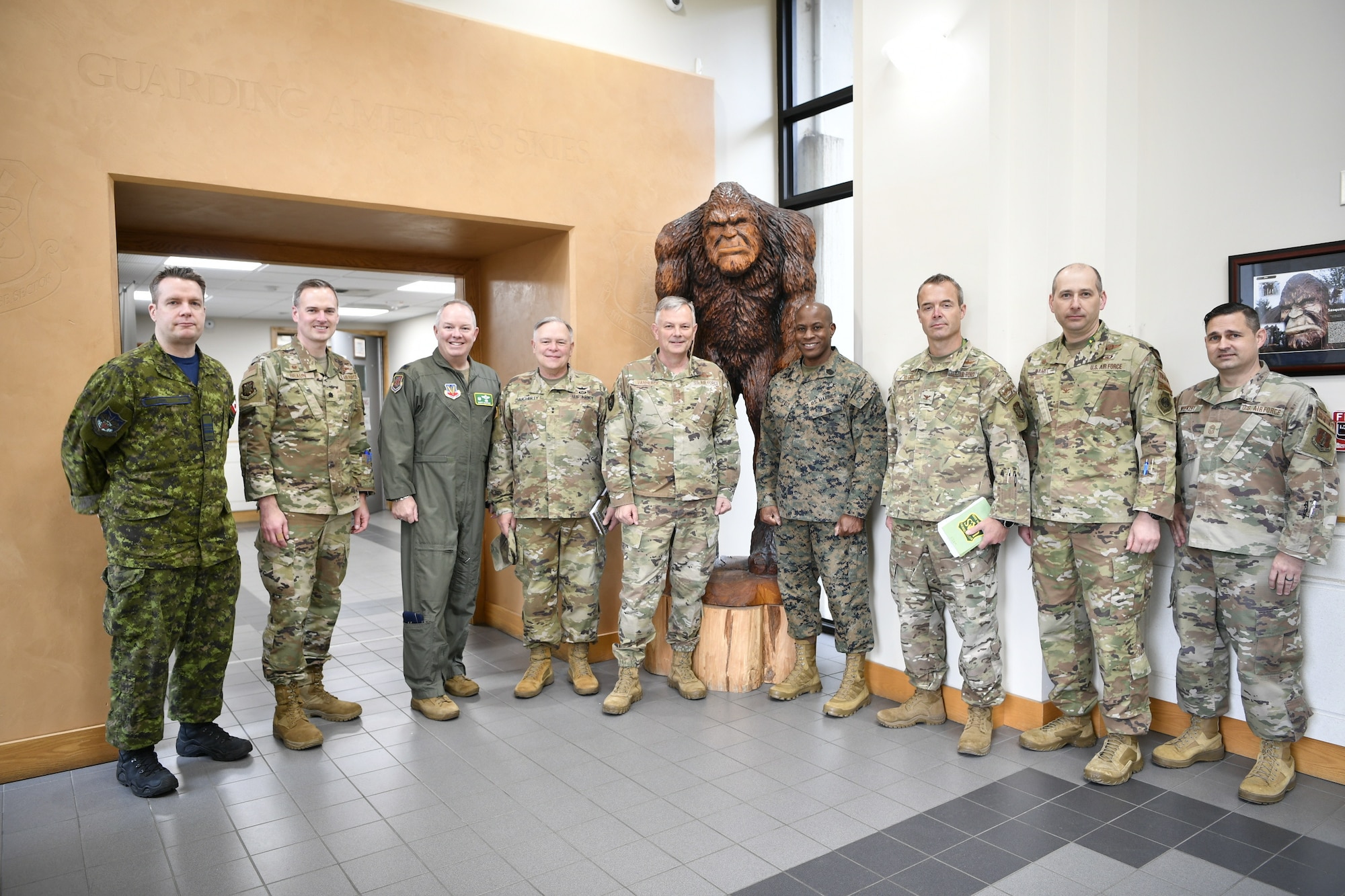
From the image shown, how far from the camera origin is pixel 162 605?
9.73 ft

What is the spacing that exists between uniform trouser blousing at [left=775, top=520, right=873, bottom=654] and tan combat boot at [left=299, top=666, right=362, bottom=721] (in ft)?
6.47

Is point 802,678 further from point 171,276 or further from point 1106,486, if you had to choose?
point 171,276

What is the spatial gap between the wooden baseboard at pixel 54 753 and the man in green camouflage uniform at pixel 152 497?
1.04 ft

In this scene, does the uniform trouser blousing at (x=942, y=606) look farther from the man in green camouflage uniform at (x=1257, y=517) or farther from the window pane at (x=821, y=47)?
the window pane at (x=821, y=47)

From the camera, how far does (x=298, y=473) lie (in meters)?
3.41

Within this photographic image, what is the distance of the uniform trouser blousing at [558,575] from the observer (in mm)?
3928

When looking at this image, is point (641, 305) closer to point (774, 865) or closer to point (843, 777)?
point (843, 777)

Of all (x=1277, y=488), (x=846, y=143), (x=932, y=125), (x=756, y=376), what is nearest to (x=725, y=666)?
(x=756, y=376)

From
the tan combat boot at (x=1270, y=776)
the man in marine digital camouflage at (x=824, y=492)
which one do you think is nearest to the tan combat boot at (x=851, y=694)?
the man in marine digital camouflage at (x=824, y=492)

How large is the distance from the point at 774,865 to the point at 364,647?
A: 313 centimetres

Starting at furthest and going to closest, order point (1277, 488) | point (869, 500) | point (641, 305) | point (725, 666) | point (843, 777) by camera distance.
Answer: point (641, 305) < point (725, 666) < point (869, 500) < point (843, 777) < point (1277, 488)

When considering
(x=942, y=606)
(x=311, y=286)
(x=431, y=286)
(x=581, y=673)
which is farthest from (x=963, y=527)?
(x=431, y=286)

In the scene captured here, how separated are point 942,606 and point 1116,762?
80 centimetres

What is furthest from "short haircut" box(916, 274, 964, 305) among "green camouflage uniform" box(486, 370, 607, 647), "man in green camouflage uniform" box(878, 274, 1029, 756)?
"green camouflage uniform" box(486, 370, 607, 647)
